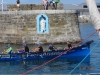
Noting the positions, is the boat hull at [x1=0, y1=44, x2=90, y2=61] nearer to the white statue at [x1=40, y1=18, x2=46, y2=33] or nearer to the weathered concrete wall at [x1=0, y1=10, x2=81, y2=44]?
the weathered concrete wall at [x1=0, y1=10, x2=81, y2=44]

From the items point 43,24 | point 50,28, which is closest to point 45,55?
point 50,28

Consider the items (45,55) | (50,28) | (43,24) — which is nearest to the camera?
(45,55)

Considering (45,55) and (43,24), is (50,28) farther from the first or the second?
(45,55)

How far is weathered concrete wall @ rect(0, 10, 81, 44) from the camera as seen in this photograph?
3188 cm

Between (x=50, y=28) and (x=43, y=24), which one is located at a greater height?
(x=43, y=24)

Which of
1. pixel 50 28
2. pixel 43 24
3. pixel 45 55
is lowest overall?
pixel 45 55

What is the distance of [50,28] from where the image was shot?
1261 inches

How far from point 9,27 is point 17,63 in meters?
11.0

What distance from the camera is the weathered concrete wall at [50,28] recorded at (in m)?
31.9

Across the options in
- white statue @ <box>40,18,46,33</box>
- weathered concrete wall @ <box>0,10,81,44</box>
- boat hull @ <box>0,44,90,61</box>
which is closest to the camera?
boat hull @ <box>0,44,90,61</box>

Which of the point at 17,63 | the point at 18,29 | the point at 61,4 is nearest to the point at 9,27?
the point at 18,29

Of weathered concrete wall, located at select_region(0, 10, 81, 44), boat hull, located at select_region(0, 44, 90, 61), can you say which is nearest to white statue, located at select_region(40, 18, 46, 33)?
weathered concrete wall, located at select_region(0, 10, 81, 44)

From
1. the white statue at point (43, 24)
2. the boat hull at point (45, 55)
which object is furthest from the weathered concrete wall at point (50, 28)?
the boat hull at point (45, 55)

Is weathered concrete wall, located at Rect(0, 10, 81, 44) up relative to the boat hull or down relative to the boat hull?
up
